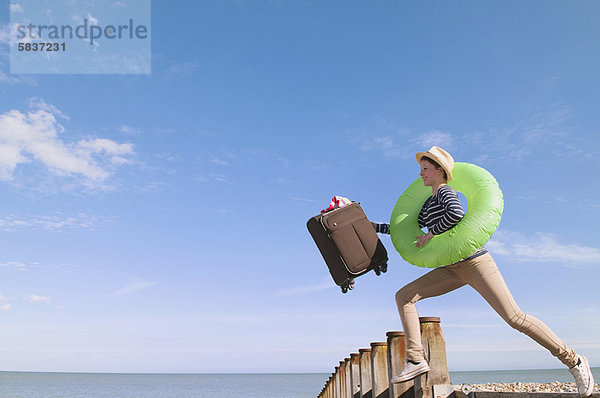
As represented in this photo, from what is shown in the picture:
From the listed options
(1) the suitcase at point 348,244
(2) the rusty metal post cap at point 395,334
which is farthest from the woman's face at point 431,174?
(2) the rusty metal post cap at point 395,334

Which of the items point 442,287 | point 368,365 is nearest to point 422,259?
point 442,287

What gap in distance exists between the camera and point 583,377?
4160 millimetres

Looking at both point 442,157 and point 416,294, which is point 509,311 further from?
point 442,157

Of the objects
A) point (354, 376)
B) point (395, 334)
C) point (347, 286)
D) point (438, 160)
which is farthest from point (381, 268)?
point (354, 376)

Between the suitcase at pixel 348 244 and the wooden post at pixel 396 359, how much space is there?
63 cm

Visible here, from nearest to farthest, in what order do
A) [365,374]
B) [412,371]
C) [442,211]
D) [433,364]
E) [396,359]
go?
[412,371] < [433,364] < [442,211] < [396,359] < [365,374]

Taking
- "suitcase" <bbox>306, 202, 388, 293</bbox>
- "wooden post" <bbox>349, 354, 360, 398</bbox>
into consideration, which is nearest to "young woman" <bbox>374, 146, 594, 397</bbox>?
"suitcase" <bbox>306, 202, 388, 293</bbox>

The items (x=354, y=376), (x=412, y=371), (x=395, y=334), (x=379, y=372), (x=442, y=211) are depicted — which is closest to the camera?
(x=412, y=371)

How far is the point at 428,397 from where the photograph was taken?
14.8 feet

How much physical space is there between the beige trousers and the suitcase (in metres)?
0.42

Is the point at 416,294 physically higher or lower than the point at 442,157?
lower

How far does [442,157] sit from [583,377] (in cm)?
220

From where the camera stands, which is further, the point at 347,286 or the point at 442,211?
the point at 347,286

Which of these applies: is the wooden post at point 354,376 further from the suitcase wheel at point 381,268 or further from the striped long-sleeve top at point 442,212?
the striped long-sleeve top at point 442,212
